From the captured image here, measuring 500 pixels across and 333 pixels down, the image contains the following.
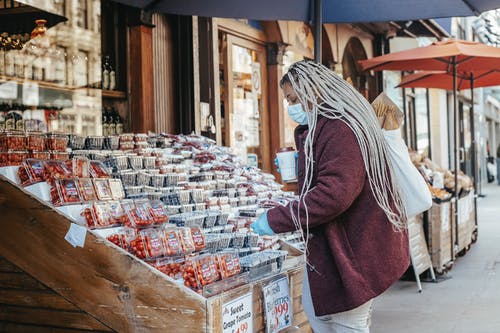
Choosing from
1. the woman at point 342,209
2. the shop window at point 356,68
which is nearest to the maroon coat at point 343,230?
the woman at point 342,209

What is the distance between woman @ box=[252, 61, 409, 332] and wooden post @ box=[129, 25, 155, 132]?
4089mm

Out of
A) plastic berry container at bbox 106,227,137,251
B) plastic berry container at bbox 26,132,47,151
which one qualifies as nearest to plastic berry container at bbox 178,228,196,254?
plastic berry container at bbox 106,227,137,251

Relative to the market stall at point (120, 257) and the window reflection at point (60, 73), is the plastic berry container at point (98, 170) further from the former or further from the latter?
the window reflection at point (60, 73)

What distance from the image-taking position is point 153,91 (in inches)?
283

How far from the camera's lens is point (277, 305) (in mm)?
3832

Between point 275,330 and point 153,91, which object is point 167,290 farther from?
point 153,91

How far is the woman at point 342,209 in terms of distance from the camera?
291 centimetres

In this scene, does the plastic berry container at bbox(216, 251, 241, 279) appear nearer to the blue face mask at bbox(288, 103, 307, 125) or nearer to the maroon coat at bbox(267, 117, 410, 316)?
the maroon coat at bbox(267, 117, 410, 316)

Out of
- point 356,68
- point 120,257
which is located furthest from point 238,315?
point 356,68

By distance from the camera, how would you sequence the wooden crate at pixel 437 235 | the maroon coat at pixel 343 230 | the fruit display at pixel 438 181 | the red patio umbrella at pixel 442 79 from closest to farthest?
the maroon coat at pixel 343 230 < the wooden crate at pixel 437 235 < the fruit display at pixel 438 181 < the red patio umbrella at pixel 442 79

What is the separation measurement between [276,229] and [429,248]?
543cm

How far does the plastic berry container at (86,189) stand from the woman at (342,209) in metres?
1.16

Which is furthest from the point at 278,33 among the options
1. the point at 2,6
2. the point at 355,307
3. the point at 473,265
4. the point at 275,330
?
the point at 355,307

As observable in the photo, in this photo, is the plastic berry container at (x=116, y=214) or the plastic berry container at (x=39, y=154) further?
the plastic berry container at (x=39, y=154)
